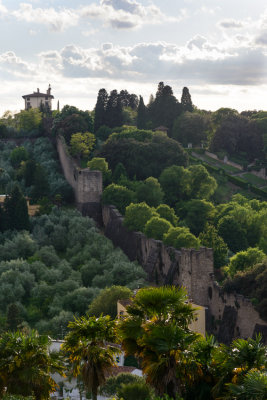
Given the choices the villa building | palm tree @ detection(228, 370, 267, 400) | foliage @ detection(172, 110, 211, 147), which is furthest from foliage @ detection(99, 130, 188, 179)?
palm tree @ detection(228, 370, 267, 400)

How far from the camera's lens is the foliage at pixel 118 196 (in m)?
63.8

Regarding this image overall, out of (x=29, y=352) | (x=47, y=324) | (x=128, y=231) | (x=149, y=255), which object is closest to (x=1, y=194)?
(x=128, y=231)

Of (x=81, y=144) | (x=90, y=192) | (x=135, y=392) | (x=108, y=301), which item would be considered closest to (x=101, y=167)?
(x=90, y=192)

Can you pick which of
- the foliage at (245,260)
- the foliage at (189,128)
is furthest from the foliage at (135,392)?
the foliage at (189,128)

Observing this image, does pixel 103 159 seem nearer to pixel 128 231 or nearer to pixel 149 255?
pixel 128 231

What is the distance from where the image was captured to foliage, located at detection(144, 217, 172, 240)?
179 ft

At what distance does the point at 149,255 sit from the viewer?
53375 mm

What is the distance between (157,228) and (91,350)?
3623 centimetres

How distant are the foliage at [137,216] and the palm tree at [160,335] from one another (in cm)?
3875

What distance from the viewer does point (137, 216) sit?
58312 millimetres

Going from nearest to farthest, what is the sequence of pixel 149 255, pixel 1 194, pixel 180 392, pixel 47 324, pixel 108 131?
1. pixel 180 392
2. pixel 47 324
3. pixel 149 255
4. pixel 1 194
5. pixel 108 131

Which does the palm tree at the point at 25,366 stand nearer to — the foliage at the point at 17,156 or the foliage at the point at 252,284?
the foliage at the point at 252,284

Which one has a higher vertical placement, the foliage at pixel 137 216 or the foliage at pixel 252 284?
the foliage at pixel 137 216

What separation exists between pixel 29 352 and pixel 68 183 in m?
53.3
